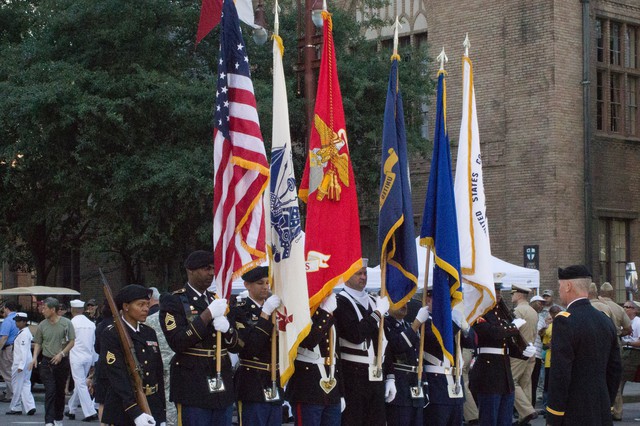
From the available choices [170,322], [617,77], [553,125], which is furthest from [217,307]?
[617,77]

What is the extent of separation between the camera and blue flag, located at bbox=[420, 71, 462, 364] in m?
11.8

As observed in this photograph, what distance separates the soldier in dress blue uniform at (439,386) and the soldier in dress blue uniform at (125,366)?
3360mm

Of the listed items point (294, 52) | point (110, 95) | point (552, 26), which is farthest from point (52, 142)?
point (552, 26)

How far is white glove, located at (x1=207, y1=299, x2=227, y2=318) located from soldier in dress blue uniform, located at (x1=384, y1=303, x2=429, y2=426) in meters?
2.53

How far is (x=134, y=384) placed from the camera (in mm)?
9188

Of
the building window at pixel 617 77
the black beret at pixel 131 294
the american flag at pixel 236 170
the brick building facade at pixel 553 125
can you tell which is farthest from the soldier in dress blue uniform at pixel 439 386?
the building window at pixel 617 77

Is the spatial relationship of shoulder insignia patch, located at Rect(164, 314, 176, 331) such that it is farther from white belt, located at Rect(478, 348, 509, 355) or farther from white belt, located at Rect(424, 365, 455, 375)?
white belt, located at Rect(478, 348, 509, 355)

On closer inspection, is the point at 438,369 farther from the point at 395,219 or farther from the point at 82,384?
the point at 82,384

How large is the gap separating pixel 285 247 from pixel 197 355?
1465 mm

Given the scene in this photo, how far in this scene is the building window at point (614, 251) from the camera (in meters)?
28.8

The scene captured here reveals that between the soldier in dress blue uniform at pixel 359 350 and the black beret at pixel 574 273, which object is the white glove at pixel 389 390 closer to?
the soldier in dress blue uniform at pixel 359 350

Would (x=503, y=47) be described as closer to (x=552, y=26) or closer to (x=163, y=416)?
(x=552, y=26)

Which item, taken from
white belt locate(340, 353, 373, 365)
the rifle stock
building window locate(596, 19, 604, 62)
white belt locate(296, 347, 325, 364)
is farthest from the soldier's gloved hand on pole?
building window locate(596, 19, 604, 62)

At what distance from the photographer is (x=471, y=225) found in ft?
42.4
